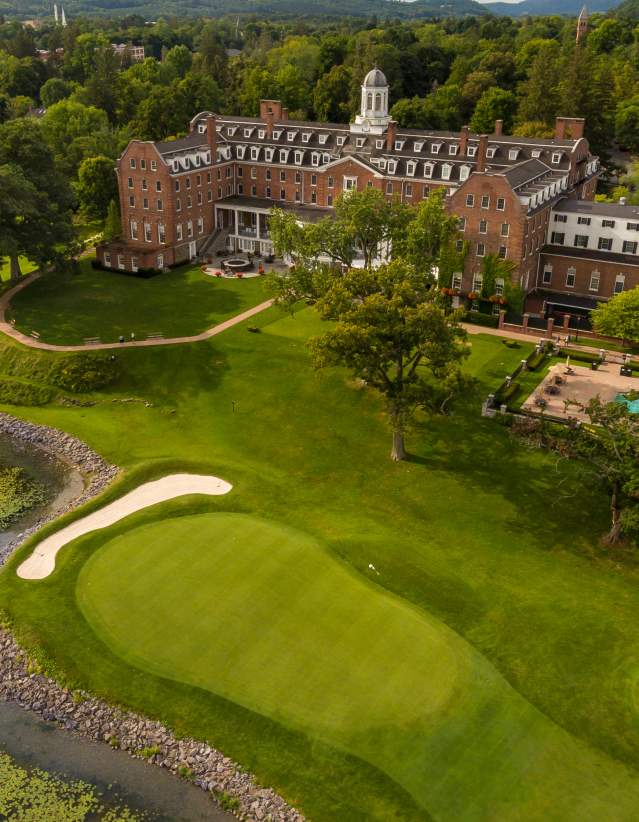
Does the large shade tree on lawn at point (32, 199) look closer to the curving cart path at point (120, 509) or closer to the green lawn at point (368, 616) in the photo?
the green lawn at point (368, 616)

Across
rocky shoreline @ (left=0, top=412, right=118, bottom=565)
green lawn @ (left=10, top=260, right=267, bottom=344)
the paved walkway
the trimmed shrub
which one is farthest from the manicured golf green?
the trimmed shrub

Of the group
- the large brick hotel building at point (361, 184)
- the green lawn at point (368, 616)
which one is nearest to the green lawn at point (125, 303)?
the large brick hotel building at point (361, 184)

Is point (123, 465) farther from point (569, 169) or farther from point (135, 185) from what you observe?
point (569, 169)

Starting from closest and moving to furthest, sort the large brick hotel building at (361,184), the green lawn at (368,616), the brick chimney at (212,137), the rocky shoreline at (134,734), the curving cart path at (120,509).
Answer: the rocky shoreline at (134,734)
the green lawn at (368,616)
the curving cart path at (120,509)
the large brick hotel building at (361,184)
the brick chimney at (212,137)

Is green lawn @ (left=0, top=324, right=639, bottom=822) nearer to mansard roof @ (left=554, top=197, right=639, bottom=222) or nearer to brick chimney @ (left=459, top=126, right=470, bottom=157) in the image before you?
A: mansard roof @ (left=554, top=197, right=639, bottom=222)

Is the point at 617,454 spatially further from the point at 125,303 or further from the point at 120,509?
the point at 125,303

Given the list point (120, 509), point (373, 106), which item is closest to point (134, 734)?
point (120, 509)

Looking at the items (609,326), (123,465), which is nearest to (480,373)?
(609,326)
